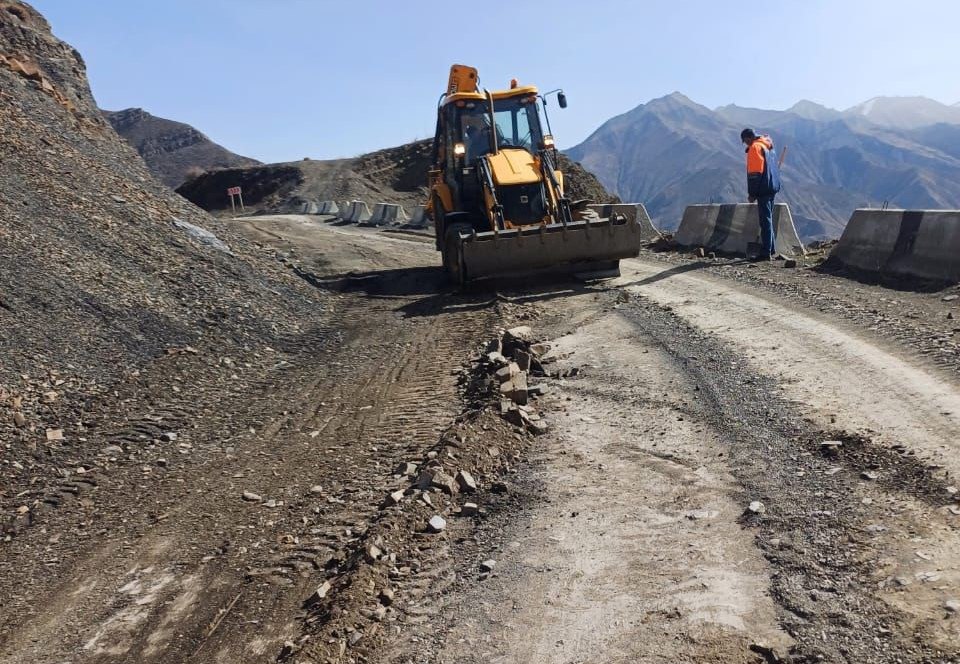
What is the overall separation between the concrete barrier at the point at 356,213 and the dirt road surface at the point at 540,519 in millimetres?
25086

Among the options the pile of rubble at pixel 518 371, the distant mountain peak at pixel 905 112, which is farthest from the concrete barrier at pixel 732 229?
the distant mountain peak at pixel 905 112

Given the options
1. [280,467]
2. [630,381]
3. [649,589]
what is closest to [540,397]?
[630,381]

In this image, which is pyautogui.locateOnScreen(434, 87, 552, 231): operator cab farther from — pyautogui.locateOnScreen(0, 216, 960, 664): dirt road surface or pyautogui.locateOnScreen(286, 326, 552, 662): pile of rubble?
pyautogui.locateOnScreen(286, 326, 552, 662): pile of rubble

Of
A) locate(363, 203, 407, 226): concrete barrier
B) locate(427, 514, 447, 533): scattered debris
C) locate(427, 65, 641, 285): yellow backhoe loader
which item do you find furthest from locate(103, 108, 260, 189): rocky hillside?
locate(427, 514, 447, 533): scattered debris

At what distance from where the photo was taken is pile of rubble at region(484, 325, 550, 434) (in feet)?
20.8

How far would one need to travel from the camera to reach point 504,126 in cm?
1390

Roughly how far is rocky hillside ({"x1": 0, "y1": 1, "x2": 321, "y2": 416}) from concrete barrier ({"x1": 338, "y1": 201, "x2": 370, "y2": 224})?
17.8 m

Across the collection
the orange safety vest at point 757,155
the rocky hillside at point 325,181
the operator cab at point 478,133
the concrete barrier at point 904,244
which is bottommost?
the concrete barrier at point 904,244

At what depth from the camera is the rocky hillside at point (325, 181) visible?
43031 mm

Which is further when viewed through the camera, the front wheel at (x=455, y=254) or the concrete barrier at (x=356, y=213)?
the concrete barrier at (x=356, y=213)

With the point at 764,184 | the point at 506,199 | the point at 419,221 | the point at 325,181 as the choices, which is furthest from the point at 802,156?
the point at 506,199

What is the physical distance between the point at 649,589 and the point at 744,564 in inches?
18.8

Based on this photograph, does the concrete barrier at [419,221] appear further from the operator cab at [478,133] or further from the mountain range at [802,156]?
the mountain range at [802,156]

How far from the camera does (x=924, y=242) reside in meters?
10.8
